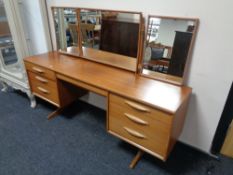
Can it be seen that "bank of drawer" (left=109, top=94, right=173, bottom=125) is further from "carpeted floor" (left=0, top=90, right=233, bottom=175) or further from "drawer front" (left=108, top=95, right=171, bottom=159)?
"carpeted floor" (left=0, top=90, right=233, bottom=175)

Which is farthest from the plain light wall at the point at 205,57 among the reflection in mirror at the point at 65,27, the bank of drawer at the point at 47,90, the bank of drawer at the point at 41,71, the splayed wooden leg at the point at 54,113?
the splayed wooden leg at the point at 54,113

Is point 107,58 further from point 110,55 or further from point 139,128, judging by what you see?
point 139,128

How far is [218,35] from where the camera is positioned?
4.21 feet

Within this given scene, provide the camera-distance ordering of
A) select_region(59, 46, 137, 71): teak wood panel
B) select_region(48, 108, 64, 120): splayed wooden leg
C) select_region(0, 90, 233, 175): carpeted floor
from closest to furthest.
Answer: select_region(0, 90, 233, 175): carpeted floor, select_region(59, 46, 137, 71): teak wood panel, select_region(48, 108, 64, 120): splayed wooden leg

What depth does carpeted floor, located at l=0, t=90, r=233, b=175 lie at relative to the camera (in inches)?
61.2

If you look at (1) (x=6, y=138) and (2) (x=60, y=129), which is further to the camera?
(2) (x=60, y=129)

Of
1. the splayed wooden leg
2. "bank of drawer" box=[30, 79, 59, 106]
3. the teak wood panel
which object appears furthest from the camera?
the splayed wooden leg

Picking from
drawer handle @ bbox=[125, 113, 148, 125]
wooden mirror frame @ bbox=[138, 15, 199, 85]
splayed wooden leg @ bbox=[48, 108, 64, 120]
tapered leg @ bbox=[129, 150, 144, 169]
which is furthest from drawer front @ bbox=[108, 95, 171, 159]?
splayed wooden leg @ bbox=[48, 108, 64, 120]

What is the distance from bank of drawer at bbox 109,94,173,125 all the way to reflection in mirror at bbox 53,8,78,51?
1.05 m

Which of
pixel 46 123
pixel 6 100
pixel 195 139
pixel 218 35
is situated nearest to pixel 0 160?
pixel 46 123

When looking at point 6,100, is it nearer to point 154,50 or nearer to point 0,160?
point 0,160

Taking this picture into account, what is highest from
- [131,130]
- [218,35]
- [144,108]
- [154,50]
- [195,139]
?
[218,35]

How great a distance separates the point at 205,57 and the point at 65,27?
1583mm

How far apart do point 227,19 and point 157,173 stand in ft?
4.45
